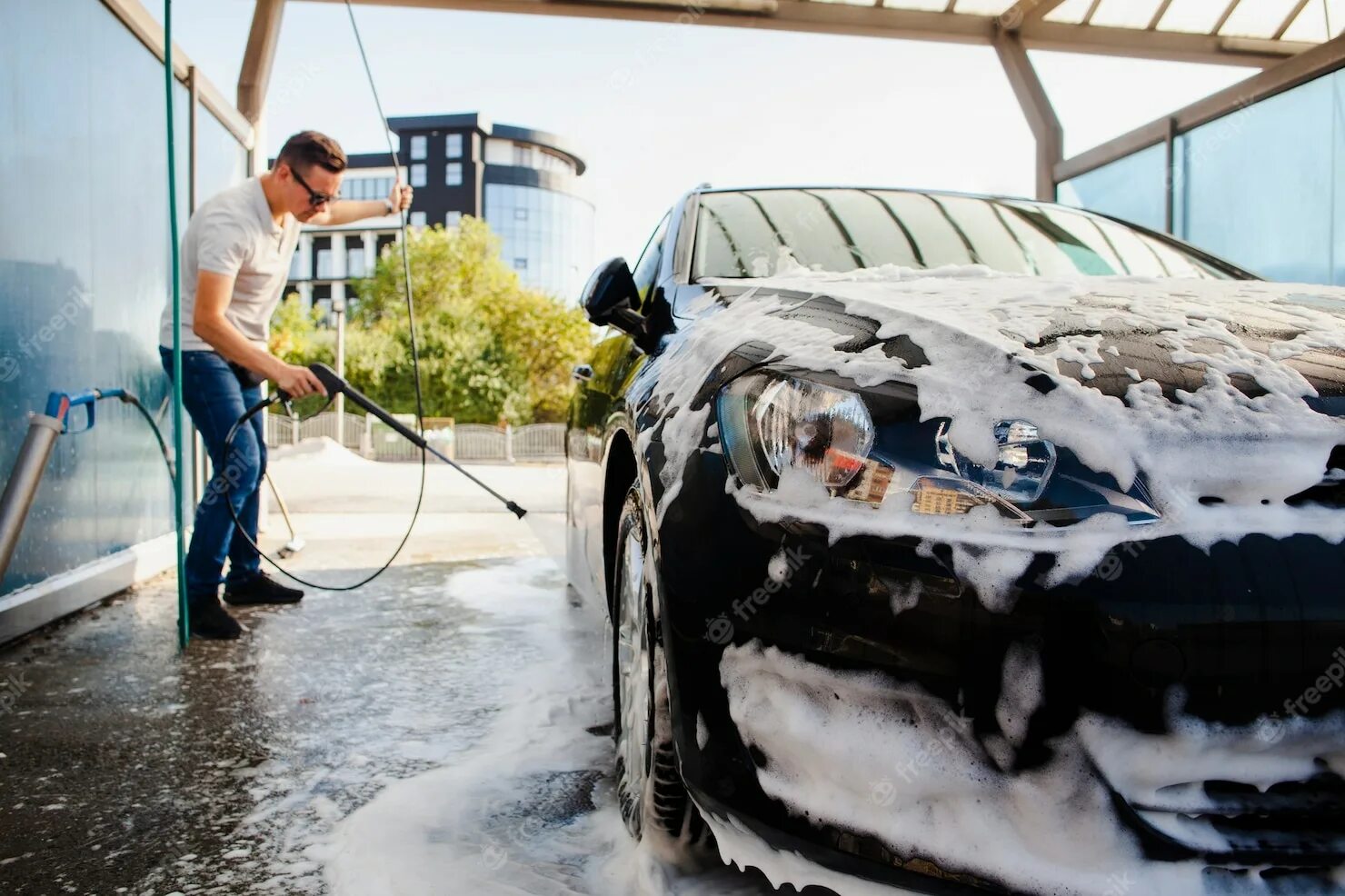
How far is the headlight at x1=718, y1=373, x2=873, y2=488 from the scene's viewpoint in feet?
5.01

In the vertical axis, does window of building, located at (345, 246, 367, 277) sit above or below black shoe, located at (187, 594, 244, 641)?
above

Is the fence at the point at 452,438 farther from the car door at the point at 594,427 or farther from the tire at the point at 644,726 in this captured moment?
the tire at the point at 644,726

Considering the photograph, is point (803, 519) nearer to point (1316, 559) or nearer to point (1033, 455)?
point (1033, 455)

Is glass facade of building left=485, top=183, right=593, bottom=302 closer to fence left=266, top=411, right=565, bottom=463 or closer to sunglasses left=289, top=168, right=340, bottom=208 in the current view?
fence left=266, top=411, right=565, bottom=463

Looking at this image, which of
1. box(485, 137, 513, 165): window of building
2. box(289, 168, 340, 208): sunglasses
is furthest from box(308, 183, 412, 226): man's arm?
box(485, 137, 513, 165): window of building

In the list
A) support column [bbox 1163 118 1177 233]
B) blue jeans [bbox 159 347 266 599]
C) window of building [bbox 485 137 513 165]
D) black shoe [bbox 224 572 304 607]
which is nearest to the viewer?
blue jeans [bbox 159 347 266 599]

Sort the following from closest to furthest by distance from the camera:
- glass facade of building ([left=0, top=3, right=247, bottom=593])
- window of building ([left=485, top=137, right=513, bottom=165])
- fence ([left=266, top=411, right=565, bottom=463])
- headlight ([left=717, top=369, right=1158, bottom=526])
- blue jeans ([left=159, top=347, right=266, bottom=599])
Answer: headlight ([left=717, top=369, right=1158, bottom=526]) < glass facade of building ([left=0, top=3, right=247, bottom=593]) < blue jeans ([left=159, top=347, right=266, bottom=599]) < fence ([left=266, top=411, right=565, bottom=463]) < window of building ([left=485, top=137, right=513, bottom=165])

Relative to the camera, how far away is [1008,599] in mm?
1336

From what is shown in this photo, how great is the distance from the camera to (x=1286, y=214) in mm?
6836

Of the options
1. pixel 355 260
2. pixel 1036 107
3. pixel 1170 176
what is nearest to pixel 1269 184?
pixel 1170 176

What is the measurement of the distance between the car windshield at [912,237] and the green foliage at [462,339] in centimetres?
3756

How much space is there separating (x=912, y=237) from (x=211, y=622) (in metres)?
3.08

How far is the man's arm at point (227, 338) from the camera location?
4.07m

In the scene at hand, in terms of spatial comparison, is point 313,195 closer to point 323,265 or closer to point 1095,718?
point 1095,718
